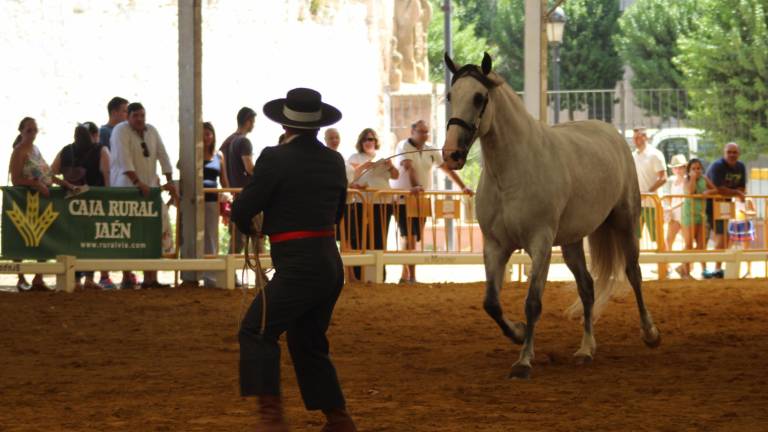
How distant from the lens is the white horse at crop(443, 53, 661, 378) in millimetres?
9008

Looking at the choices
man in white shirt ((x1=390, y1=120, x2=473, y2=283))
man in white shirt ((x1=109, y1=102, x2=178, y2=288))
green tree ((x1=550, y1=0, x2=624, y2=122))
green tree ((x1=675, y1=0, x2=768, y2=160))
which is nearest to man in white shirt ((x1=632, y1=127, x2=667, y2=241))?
man in white shirt ((x1=390, y1=120, x2=473, y2=283))

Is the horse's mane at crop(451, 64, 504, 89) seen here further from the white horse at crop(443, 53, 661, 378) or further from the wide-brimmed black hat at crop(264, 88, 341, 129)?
the wide-brimmed black hat at crop(264, 88, 341, 129)

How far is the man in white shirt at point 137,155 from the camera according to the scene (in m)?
15.1

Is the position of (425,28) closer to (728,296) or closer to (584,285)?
(728,296)

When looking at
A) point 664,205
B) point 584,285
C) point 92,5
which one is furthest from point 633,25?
point 584,285

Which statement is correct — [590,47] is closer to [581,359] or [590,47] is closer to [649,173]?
[649,173]

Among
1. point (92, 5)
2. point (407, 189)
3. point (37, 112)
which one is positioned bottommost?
point (407, 189)

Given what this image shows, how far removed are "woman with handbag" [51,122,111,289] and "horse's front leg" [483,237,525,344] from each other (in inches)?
287

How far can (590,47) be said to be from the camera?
66.6 meters

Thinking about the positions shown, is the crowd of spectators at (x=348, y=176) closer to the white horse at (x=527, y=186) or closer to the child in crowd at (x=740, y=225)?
the child in crowd at (x=740, y=225)

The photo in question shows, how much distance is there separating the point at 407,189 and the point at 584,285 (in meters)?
6.44

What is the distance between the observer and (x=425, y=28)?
4916 cm

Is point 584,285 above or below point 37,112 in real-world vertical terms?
below

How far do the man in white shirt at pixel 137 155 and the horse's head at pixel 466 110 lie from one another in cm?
686
